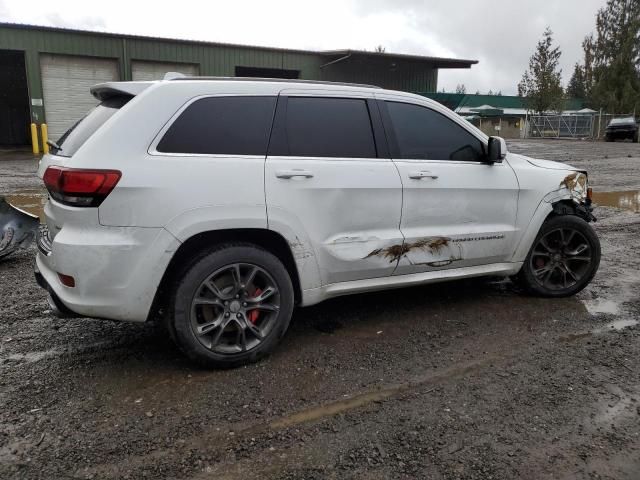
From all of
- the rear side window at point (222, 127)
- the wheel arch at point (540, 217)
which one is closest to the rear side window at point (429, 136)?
the wheel arch at point (540, 217)

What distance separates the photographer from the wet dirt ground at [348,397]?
8.62ft

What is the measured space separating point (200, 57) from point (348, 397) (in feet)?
81.7

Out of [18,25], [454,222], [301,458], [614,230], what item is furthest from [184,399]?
[18,25]

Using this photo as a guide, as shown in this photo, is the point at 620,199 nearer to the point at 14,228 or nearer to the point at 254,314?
the point at 254,314

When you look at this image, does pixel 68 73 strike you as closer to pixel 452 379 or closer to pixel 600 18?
pixel 452 379

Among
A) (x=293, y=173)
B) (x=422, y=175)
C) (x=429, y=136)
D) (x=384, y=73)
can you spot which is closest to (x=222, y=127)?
(x=293, y=173)

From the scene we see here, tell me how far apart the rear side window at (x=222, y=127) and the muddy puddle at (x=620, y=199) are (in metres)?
8.53

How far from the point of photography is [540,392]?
329cm

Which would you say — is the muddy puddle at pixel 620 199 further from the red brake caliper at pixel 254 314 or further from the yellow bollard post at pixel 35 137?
the yellow bollard post at pixel 35 137

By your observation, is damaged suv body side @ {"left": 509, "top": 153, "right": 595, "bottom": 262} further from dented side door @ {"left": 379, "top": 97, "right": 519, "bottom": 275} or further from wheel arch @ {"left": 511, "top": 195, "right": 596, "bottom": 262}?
dented side door @ {"left": 379, "top": 97, "right": 519, "bottom": 275}

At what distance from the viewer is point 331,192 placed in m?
3.71

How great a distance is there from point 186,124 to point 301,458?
6.86 feet

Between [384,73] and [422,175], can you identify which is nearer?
[422,175]

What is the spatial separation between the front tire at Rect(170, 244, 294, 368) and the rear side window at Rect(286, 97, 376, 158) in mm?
820
